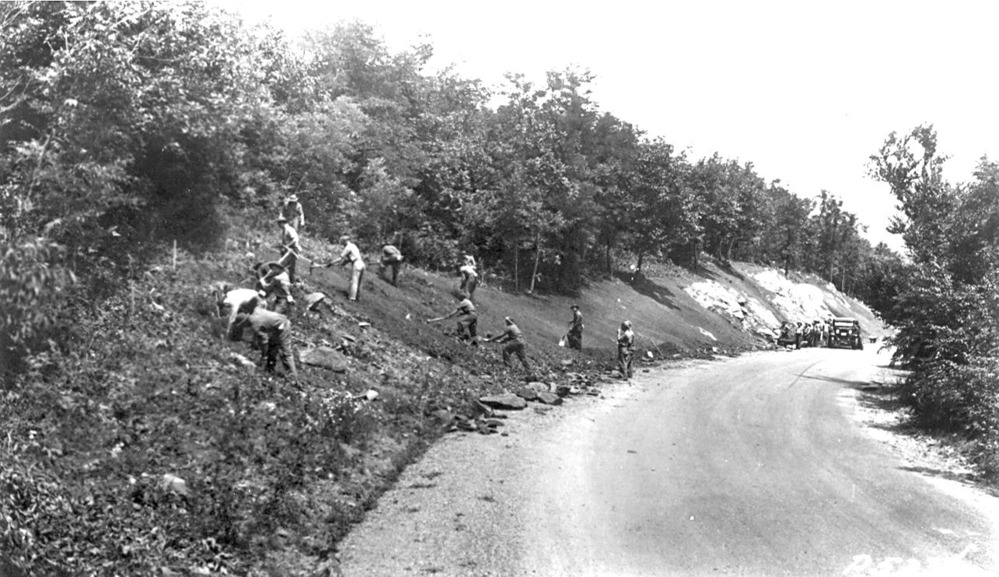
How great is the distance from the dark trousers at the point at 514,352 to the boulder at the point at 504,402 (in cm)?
425

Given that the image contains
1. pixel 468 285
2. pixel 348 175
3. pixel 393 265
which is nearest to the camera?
pixel 468 285

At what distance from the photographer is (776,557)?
330 inches

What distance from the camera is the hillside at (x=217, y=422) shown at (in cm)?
764

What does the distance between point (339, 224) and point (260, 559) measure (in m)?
25.6

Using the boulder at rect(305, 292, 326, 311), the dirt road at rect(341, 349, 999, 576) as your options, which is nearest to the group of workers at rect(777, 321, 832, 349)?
the dirt road at rect(341, 349, 999, 576)

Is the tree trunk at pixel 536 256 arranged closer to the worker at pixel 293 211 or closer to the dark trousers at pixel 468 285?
the dark trousers at pixel 468 285

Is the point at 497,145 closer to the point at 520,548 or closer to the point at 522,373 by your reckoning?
the point at 522,373

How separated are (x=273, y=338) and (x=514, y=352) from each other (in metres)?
9.87

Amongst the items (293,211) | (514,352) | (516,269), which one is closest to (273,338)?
(293,211)

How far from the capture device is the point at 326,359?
15.9 meters

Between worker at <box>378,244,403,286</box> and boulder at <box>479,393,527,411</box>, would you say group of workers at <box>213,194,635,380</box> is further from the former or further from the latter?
boulder at <box>479,393,527,411</box>

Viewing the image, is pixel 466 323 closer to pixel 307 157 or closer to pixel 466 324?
pixel 466 324

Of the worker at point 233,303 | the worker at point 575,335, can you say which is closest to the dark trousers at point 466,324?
the worker at point 575,335

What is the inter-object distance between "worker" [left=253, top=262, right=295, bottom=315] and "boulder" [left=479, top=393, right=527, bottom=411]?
4.98m
